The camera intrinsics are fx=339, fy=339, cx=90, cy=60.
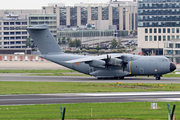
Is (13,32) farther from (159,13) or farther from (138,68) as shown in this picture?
(138,68)

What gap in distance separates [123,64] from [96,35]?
134259mm

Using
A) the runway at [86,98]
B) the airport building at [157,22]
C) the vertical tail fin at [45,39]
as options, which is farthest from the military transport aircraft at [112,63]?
the airport building at [157,22]

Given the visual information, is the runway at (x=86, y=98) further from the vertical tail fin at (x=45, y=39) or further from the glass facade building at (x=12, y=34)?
the glass facade building at (x=12, y=34)

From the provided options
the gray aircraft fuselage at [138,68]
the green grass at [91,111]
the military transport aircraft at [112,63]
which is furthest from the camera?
the military transport aircraft at [112,63]

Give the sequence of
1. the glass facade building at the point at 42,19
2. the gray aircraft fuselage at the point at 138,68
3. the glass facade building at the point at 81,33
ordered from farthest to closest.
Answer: the glass facade building at the point at 81,33 → the glass facade building at the point at 42,19 → the gray aircraft fuselage at the point at 138,68

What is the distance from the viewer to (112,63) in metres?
42.7

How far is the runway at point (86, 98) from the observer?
25.6 m

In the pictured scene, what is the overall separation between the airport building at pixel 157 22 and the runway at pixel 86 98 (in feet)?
249

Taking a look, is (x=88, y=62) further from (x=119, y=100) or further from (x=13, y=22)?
(x=13, y=22)

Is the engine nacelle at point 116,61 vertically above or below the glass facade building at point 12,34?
below

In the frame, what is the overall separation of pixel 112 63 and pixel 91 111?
21.5m

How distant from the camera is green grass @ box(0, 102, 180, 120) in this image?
65.9 ft

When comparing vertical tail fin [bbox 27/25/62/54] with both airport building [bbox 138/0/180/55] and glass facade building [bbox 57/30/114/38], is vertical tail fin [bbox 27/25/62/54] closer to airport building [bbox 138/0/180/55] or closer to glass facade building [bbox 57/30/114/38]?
airport building [bbox 138/0/180/55]

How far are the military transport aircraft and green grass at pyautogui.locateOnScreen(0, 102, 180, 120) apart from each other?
17834 millimetres
